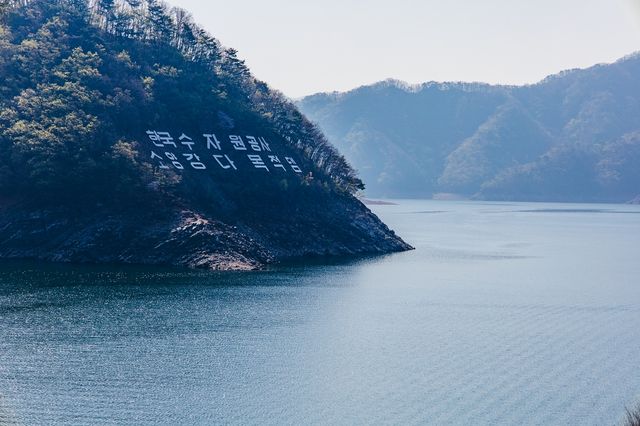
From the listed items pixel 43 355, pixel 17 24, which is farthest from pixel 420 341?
pixel 17 24

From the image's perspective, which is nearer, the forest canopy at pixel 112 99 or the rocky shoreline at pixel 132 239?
the rocky shoreline at pixel 132 239

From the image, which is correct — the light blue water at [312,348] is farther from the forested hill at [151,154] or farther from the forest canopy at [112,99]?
the forest canopy at [112,99]

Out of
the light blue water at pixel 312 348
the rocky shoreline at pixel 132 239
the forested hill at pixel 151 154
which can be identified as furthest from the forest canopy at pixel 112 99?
the light blue water at pixel 312 348

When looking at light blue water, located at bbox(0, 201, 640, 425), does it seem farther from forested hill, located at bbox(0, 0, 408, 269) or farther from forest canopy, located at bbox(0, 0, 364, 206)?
forest canopy, located at bbox(0, 0, 364, 206)

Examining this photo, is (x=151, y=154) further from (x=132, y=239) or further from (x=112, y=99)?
(x=132, y=239)

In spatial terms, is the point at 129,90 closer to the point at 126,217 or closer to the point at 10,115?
the point at 10,115

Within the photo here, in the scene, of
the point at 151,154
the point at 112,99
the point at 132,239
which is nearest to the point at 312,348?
the point at 132,239
